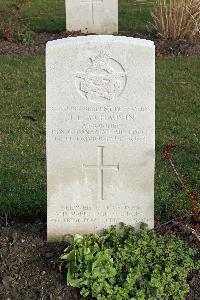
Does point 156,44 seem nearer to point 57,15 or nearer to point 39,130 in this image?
point 57,15

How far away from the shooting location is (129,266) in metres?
4.05

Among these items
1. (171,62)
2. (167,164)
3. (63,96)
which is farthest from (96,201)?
(171,62)

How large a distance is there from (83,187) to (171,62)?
509 centimetres

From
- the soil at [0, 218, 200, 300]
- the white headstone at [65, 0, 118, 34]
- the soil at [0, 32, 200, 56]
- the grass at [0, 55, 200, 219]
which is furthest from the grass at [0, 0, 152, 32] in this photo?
the soil at [0, 218, 200, 300]

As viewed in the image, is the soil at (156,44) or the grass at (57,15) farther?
the grass at (57,15)

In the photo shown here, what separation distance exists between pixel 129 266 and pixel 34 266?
0.61m

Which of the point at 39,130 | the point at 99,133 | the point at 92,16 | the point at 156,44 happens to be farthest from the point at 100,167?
the point at 92,16

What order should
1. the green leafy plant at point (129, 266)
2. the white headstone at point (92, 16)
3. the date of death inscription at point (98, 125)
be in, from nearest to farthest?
1. the green leafy plant at point (129, 266)
2. the date of death inscription at point (98, 125)
3. the white headstone at point (92, 16)

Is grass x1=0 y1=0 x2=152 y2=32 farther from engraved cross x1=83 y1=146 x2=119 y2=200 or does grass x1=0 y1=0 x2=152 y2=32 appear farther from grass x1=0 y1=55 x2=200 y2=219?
engraved cross x1=83 y1=146 x2=119 y2=200

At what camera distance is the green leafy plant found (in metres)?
3.92

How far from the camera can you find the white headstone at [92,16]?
10227 millimetres

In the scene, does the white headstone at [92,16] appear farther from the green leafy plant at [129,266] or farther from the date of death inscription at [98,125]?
the green leafy plant at [129,266]

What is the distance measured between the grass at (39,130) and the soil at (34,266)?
1.32 ft

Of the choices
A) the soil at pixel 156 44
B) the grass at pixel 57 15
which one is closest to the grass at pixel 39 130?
the soil at pixel 156 44
